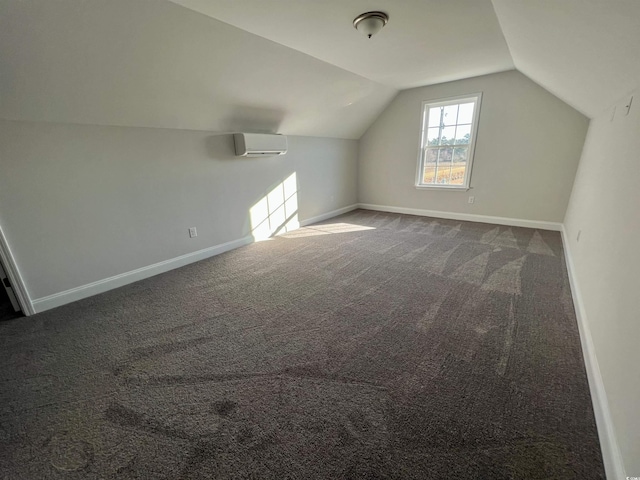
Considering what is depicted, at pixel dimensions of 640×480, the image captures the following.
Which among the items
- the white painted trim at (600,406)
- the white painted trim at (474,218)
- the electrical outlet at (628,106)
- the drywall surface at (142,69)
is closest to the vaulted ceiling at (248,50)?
the drywall surface at (142,69)

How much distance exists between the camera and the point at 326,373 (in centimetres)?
155

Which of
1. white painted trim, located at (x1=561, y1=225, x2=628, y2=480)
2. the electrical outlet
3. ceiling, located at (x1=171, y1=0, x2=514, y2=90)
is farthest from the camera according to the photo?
ceiling, located at (x1=171, y1=0, x2=514, y2=90)

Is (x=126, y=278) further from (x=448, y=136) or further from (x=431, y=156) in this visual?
(x=448, y=136)

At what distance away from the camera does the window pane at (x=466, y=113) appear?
4301mm

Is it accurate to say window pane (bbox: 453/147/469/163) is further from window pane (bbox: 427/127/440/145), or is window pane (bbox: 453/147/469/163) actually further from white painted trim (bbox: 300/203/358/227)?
white painted trim (bbox: 300/203/358/227)

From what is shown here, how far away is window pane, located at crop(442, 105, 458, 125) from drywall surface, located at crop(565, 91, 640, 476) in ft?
7.19

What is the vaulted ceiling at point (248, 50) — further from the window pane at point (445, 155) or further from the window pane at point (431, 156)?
the window pane at point (431, 156)

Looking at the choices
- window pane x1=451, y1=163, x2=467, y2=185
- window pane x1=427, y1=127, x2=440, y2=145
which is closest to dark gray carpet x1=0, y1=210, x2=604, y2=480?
window pane x1=451, y1=163, x2=467, y2=185

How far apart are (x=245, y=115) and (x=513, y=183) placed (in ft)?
13.4

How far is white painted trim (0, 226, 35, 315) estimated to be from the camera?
6.85 ft

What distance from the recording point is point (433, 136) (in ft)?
15.5

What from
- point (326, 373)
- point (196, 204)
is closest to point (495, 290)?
point (326, 373)

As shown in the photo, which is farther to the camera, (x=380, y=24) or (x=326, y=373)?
(x=380, y=24)

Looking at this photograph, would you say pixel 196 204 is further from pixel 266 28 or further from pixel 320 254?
pixel 266 28
